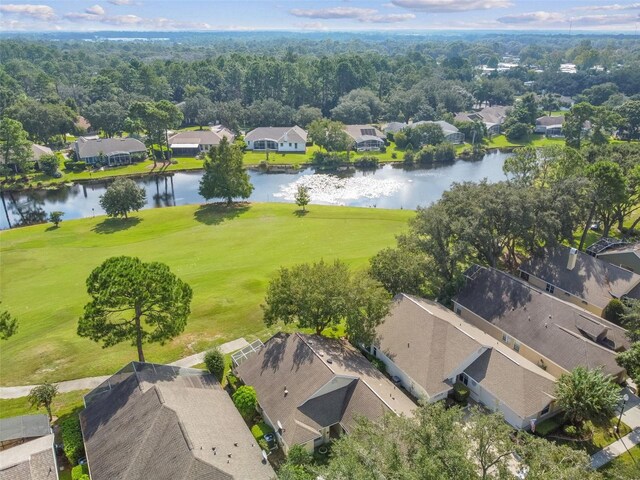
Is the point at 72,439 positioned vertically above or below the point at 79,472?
above

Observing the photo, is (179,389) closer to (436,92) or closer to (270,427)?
(270,427)

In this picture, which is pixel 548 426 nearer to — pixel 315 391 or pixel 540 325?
pixel 540 325

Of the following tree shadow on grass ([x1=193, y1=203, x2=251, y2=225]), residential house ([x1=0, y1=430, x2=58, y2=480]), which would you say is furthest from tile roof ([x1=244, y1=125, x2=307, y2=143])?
residential house ([x1=0, y1=430, x2=58, y2=480])

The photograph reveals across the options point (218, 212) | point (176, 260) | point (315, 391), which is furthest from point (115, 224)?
point (315, 391)

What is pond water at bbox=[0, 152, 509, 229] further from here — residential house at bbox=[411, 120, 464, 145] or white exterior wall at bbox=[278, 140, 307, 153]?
residential house at bbox=[411, 120, 464, 145]

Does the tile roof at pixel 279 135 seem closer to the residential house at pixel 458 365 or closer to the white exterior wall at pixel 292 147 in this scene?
the white exterior wall at pixel 292 147

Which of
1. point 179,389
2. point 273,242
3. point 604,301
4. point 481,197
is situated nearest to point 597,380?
point 604,301
